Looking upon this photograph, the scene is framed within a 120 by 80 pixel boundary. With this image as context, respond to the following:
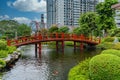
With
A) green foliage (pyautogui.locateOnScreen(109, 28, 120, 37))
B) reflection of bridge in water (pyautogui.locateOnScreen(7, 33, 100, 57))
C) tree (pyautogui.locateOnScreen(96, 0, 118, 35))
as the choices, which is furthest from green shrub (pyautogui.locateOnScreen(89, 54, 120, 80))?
tree (pyautogui.locateOnScreen(96, 0, 118, 35))

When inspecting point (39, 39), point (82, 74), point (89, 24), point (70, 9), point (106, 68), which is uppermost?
point (70, 9)

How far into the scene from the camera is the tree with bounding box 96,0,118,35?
5857cm

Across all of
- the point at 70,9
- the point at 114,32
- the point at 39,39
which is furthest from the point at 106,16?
the point at 70,9

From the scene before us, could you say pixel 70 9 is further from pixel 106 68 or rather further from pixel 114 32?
pixel 106 68

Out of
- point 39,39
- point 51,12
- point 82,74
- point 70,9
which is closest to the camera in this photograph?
point 82,74

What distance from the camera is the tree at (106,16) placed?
58566mm

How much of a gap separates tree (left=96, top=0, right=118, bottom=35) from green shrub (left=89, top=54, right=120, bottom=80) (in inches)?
1778

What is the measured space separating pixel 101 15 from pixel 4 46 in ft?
105

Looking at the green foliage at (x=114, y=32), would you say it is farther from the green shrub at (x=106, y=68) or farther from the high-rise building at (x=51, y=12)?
the high-rise building at (x=51, y=12)

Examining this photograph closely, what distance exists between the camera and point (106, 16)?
193 feet

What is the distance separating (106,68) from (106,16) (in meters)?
46.3

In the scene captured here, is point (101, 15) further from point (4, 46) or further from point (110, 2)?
point (4, 46)

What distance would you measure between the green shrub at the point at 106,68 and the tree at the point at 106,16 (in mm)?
45151

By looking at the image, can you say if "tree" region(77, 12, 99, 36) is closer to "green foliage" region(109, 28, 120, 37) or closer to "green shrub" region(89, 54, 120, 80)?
"green foliage" region(109, 28, 120, 37)
